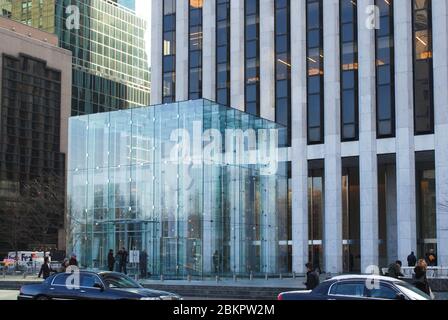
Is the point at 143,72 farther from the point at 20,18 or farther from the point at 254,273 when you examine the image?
the point at 254,273

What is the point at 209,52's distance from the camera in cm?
6122

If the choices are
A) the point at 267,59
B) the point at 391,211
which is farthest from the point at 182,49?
the point at 391,211

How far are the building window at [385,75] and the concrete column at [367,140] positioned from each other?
43 cm

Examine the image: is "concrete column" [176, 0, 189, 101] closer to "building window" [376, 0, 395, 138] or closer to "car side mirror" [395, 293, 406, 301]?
"building window" [376, 0, 395, 138]

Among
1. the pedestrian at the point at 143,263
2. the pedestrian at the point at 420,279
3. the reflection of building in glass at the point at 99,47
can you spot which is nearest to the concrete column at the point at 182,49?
the pedestrian at the point at 143,263

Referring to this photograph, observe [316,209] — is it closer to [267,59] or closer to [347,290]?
[267,59]

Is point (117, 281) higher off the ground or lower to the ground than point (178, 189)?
lower

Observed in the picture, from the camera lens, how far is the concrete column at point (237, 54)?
59062mm

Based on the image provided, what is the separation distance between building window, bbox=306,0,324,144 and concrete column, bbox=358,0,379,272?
3349 mm

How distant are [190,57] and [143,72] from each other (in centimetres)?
7946

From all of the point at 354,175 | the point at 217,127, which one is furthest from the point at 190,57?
the point at 217,127

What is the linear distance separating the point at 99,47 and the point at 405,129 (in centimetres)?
8751

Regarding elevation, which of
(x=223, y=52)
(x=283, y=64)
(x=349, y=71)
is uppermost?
(x=223, y=52)
